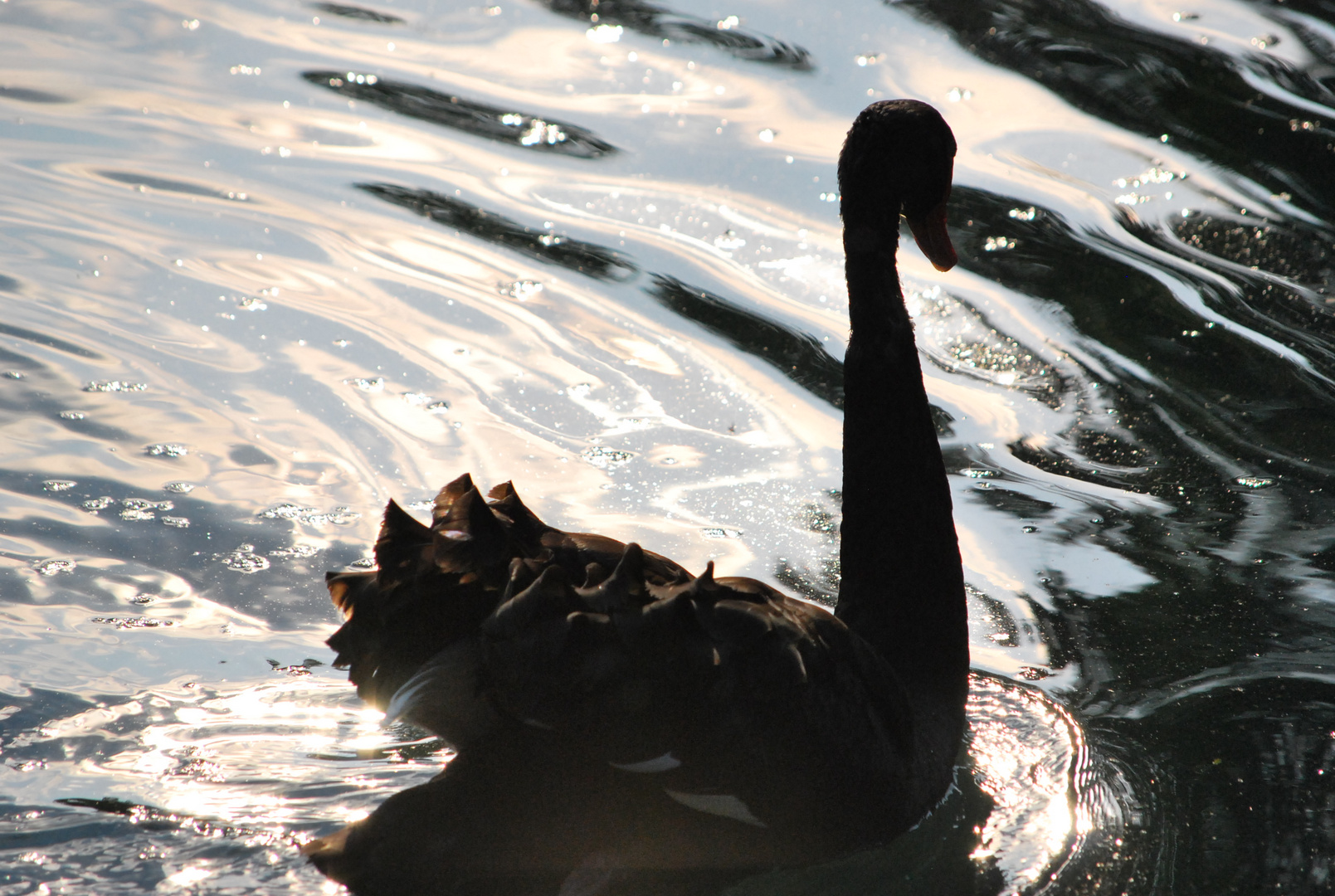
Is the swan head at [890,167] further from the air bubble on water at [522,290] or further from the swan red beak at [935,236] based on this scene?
the air bubble on water at [522,290]

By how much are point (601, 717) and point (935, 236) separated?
190 centimetres

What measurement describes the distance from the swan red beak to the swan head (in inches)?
2.3

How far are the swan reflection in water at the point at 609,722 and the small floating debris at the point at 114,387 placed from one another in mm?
2778

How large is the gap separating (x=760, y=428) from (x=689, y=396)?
0.38 metres

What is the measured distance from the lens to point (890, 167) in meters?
3.55

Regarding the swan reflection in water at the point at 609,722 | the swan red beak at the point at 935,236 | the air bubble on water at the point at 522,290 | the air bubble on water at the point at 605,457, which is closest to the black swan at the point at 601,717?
the swan reflection in water at the point at 609,722

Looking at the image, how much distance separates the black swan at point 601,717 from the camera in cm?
266

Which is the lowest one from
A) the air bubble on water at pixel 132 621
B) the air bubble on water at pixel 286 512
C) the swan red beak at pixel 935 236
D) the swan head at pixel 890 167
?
the air bubble on water at pixel 132 621

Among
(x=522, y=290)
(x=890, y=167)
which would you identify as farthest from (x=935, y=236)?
(x=522, y=290)

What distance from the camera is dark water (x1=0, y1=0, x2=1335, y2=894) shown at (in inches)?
137

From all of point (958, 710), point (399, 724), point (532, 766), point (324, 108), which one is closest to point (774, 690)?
point (532, 766)

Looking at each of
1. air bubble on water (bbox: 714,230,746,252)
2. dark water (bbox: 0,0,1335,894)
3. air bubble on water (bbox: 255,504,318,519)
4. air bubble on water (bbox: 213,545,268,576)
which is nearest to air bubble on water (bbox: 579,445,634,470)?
dark water (bbox: 0,0,1335,894)

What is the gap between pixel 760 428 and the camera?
5477mm

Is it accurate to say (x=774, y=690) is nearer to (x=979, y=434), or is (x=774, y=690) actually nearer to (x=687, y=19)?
(x=979, y=434)
